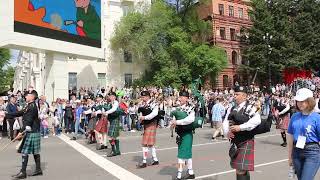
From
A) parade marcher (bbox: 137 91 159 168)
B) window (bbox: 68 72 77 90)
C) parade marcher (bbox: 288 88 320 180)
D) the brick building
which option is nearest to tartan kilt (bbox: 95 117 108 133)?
parade marcher (bbox: 137 91 159 168)

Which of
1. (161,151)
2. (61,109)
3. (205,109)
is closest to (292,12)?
(205,109)

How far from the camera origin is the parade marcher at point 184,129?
903cm

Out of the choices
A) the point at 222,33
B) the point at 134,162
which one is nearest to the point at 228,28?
the point at 222,33

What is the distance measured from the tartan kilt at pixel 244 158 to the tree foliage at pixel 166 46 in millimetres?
38672

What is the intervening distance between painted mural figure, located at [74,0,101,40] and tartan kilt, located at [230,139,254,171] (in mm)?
26084

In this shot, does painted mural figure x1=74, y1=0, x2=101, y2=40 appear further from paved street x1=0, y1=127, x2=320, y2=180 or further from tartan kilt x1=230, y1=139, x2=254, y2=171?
tartan kilt x1=230, y1=139, x2=254, y2=171

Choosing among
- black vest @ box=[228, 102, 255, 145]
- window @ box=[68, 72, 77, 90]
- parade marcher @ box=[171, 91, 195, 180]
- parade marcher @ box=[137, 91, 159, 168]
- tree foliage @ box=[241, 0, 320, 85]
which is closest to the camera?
black vest @ box=[228, 102, 255, 145]

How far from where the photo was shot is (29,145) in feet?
32.3

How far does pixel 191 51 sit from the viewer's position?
48.5m

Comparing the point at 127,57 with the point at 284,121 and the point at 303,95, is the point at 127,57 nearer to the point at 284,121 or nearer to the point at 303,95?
the point at 284,121

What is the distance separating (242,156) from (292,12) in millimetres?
47428

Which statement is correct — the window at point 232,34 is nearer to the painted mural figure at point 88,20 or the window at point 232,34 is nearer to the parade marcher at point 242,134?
the painted mural figure at point 88,20

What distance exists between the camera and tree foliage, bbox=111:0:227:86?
45594mm

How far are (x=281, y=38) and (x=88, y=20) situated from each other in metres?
23.4
